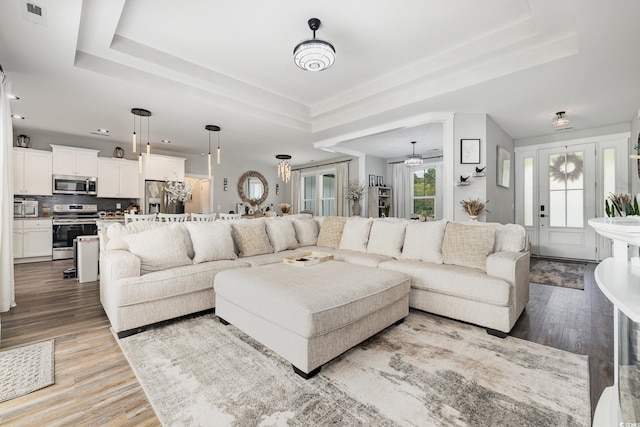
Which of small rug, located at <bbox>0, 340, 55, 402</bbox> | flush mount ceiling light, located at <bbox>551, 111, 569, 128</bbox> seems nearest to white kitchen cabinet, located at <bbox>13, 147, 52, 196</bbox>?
small rug, located at <bbox>0, 340, 55, 402</bbox>

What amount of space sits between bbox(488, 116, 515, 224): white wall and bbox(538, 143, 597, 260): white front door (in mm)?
786

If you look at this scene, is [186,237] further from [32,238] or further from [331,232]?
[32,238]

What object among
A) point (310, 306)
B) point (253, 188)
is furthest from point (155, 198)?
point (310, 306)

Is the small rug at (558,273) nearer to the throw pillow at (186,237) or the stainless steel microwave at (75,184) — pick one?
the throw pillow at (186,237)

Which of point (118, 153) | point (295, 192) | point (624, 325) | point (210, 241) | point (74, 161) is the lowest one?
point (624, 325)

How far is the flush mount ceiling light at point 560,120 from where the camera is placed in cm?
427

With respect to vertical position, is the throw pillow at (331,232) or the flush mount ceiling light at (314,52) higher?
the flush mount ceiling light at (314,52)

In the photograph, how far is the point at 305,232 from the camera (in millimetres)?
4246

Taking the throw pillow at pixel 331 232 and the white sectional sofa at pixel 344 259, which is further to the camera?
the throw pillow at pixel 331 232

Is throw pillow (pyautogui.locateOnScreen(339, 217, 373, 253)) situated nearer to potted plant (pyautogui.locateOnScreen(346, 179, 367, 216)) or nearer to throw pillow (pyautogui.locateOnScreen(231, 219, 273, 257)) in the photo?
throw pillow (pyautogui.locateOnScreen(231, 219, 273, 257))

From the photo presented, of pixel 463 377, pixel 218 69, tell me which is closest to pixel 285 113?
pixel 218 69

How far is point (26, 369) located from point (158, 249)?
1.15 metres

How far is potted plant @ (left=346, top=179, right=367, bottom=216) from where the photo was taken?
7.21 meters

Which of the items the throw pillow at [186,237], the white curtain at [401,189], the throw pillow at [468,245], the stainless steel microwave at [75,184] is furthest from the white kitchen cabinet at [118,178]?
the throw pillow at [468,245]
